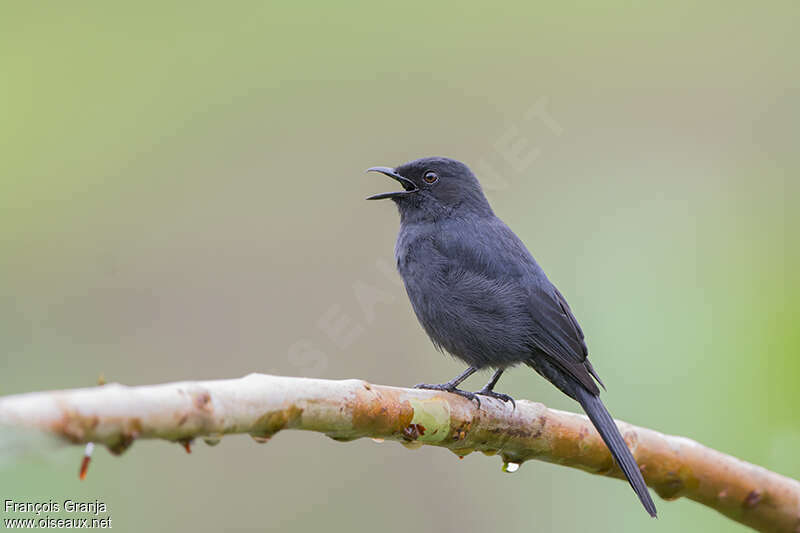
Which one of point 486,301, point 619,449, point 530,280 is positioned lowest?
point 619,449

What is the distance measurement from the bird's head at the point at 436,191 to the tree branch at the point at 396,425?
5.19 ft

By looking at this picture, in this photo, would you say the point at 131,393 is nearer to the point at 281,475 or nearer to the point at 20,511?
the point at 20,511

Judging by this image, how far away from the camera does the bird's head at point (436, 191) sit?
5129 mm

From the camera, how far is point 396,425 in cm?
311

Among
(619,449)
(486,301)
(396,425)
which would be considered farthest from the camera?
(486,301)

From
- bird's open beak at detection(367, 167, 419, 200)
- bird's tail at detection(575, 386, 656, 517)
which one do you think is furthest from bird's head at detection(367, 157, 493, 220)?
bird's tail at detection(575, 386, 656, 517)

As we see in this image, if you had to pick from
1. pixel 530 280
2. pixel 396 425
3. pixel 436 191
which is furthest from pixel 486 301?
pixel 396 425

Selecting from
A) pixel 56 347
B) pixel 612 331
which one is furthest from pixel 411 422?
pixel 56 347

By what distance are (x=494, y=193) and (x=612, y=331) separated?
208 centimetres

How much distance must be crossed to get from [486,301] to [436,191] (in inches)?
35.7

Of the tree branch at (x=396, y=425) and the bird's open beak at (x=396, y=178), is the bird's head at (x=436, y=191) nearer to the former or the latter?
the bird's open beak at (x=396, y=178)

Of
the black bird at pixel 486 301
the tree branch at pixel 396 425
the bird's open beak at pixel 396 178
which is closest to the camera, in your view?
the tree branch at pixel 396 425

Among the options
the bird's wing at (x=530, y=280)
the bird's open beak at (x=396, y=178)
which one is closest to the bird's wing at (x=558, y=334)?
the bird's wing at (x=530, y=280)

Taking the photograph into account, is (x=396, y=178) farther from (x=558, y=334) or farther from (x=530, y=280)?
(x=558, y=334)
